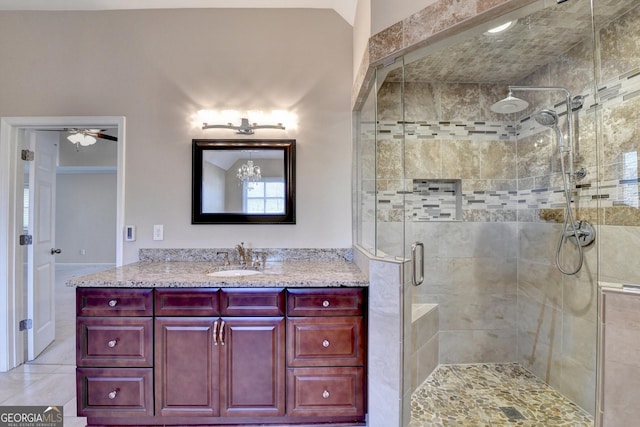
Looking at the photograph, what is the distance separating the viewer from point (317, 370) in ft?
5.67

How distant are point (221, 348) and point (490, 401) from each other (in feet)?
5.91

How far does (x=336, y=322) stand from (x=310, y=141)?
1.42 m

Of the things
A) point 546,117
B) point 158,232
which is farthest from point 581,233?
point 158,232

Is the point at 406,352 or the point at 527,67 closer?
the point at 406,352

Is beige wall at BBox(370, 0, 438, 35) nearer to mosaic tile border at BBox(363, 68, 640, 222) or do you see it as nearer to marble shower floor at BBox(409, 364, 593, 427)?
mosaic tile border at BBox(363, 68, 640, 222)

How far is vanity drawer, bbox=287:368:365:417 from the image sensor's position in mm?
1728

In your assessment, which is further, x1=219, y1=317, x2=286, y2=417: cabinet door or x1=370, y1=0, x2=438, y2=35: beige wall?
x1=219, y1=317, x2=286, y2=417: cabinet door

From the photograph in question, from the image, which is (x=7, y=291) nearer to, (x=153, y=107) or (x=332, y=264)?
(x=153, y=107)

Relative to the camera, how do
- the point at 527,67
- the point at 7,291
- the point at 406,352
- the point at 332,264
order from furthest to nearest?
the point at 7,291
the point at 332,264
the point at 527,67
the point at 406,352

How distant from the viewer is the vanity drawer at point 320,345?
1728 millimetres

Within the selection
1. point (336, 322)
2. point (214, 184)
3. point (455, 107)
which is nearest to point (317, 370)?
point (336, 322)

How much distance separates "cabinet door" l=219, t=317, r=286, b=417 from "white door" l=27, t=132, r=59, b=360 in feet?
6.84

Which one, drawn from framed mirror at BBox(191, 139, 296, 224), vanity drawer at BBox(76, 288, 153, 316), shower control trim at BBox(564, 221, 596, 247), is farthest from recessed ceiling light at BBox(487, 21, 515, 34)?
vanity drawer at BBox(76, 288, 153, 316)

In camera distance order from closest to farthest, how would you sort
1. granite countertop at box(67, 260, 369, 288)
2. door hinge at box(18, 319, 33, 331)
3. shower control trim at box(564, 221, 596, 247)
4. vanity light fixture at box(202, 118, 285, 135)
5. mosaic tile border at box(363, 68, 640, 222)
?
mosaic tile border at box(363, 68, 640, 222) → granite countertop at box(67, 260, 369, 288) → shower control trim at box(564, 221, 596, 247) → vanity light fixture at box(202, 118, 285, 135) → door hinge at box(18, 319, 33, 331)
